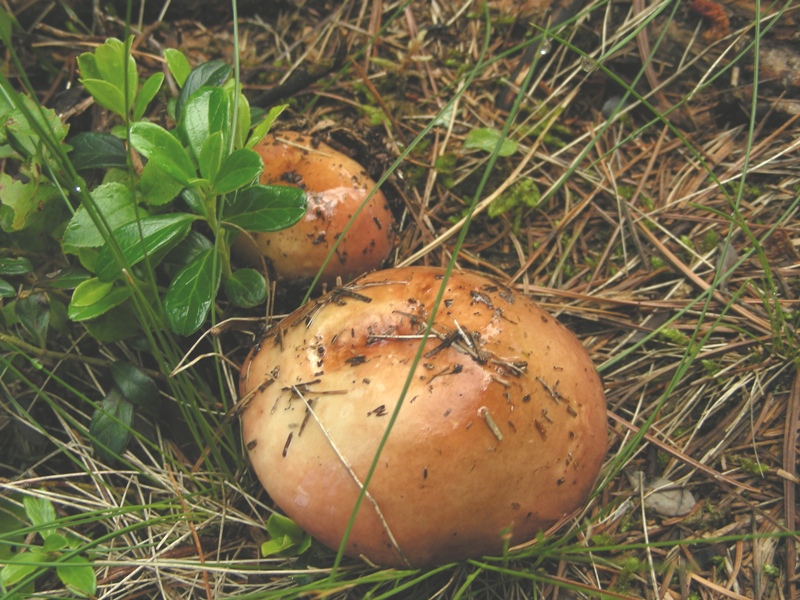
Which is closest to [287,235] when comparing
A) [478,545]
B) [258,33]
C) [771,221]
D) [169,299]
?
[169,299]

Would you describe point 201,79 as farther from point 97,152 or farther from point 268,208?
point 268,208

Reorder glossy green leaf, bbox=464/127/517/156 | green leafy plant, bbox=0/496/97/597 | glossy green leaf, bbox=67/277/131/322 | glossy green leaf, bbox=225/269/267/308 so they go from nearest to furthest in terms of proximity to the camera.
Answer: green leafy plant, bbox=0/496/97/597, glossy green leaf, bbox=67/277/131/322, glossy green leaf, bbox=225/269/267/308, glossy green leaf, bbox=464/127/517/156

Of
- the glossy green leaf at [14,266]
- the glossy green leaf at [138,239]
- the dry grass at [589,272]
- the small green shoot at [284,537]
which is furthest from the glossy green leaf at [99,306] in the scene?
the small green shoot at [284,537]

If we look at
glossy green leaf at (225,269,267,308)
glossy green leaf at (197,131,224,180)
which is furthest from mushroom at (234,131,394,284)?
glossy green leaf at (197,131,224,180)

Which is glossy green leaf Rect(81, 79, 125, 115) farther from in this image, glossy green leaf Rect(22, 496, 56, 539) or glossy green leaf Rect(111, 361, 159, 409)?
glossy green leaf Rect(22, 496, 56, 539)

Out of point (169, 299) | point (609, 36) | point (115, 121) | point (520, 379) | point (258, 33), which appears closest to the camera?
point (520, 379)

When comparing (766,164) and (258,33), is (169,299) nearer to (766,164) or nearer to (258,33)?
(258,33)
